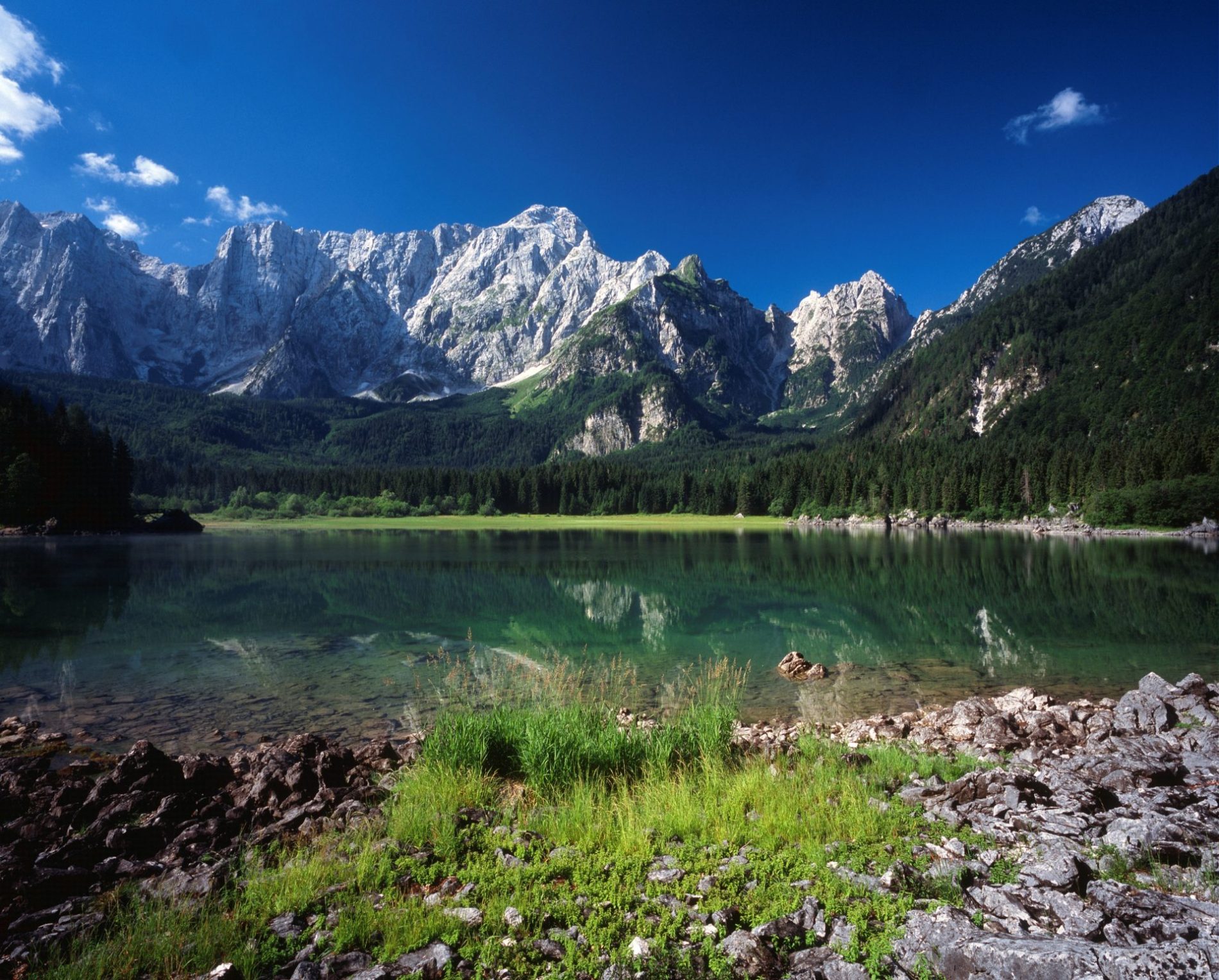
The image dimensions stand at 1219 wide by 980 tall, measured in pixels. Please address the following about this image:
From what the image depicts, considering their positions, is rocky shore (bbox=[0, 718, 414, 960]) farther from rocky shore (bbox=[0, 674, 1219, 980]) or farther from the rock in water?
the rock in water

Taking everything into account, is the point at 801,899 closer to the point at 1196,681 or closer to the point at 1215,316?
the point at 1196,681

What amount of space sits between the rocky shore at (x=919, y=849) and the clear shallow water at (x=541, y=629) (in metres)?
4.50

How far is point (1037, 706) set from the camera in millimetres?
14133

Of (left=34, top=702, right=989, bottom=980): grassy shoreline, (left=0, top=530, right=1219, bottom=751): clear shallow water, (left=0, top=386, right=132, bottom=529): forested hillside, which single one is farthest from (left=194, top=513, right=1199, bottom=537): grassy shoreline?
(left=34, top=702, right=989, bottom=980): grassy shoreline

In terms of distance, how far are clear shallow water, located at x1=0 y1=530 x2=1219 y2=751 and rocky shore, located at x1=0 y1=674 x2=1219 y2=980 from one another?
4496 mm

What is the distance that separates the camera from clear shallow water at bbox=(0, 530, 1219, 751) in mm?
16531

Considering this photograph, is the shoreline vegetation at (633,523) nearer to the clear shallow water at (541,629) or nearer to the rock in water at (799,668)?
the clear shallow water at (541,629)

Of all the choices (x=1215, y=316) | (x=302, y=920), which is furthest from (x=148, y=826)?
(x=1215, y=316)

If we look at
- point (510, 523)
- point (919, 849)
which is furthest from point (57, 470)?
point (919, 849)

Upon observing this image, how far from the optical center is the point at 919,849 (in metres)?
6.72

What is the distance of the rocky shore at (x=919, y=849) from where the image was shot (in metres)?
4.84

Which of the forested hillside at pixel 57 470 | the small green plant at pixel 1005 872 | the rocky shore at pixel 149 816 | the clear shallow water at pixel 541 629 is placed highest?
the forested hillside at pixel 57 470

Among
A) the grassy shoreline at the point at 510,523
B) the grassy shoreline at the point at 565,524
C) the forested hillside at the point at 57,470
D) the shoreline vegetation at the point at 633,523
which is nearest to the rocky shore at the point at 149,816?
the forested hillside at the point at 57,470

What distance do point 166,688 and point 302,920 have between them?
15.4 m
